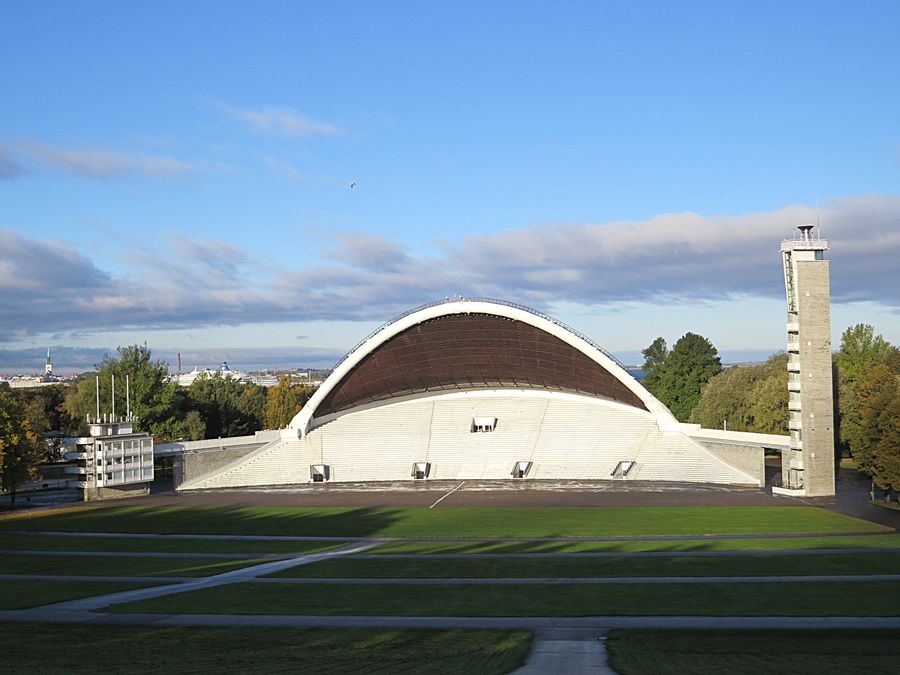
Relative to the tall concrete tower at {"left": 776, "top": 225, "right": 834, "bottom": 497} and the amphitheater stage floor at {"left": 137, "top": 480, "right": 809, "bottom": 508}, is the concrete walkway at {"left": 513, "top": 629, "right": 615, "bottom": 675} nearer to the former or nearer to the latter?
the amphitheater stage floor at {"left": 137, "top": 480, "right": 809, "bottom": 508}

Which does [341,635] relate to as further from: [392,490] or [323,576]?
[392,490]

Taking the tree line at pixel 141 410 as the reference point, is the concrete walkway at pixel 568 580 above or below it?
below

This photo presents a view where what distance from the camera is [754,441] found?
5862 cm

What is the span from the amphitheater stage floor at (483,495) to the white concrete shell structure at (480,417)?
261cm

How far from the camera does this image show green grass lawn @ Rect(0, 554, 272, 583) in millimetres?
31609

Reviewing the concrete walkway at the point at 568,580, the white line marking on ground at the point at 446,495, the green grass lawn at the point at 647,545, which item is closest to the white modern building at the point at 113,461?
the white line marking on ground at the point at 446,495

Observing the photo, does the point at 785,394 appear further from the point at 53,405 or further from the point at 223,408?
the point at 53,405

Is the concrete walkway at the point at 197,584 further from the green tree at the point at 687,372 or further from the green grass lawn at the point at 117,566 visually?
the green tree at the point at 687,372

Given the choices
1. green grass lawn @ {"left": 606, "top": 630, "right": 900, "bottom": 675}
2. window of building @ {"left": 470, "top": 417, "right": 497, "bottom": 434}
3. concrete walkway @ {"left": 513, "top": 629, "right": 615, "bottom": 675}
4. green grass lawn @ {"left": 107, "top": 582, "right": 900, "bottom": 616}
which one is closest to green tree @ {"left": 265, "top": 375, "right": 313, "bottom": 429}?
window of building @ {"left": 470, "top": 417, "right": 497, "bottom": 434}

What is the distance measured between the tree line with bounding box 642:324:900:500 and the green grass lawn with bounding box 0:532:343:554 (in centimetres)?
3049

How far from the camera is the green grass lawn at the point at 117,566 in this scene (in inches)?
1244

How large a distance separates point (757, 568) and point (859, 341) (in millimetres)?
58555

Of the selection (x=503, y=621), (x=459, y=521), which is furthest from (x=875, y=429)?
(x=503, y=621)

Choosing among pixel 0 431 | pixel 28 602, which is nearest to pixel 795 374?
pixel 28 602
